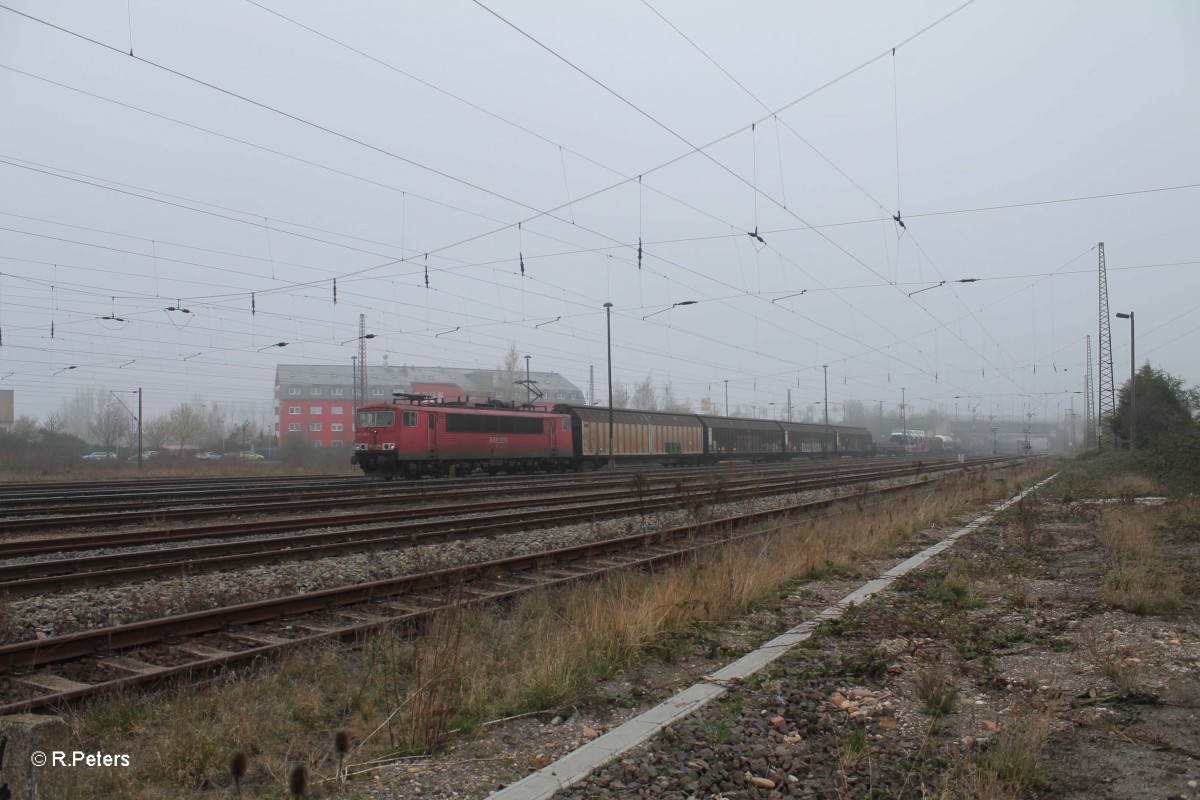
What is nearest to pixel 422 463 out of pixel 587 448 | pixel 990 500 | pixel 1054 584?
pixel 587 448

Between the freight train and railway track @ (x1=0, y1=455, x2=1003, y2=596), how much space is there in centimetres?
1189

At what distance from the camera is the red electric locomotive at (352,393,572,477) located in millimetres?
31125

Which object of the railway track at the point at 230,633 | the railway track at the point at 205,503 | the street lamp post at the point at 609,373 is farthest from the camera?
the street lamp post at the point at 609,373

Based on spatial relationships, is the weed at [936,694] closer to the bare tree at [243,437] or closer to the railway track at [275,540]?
the railway track at [275,540]

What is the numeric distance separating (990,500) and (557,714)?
21.4m

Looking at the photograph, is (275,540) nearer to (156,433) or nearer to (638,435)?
(638,435)

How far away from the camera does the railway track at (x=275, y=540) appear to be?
9938mm

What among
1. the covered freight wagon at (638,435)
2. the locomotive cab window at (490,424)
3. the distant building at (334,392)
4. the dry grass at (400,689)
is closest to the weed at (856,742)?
the dry grass at (400,689)

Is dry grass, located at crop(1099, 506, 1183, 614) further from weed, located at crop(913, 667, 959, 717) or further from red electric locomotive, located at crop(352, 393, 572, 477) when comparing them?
red electric locomotive, located at crop(352, 393, 572, 477)

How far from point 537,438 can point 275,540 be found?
25.5 metres

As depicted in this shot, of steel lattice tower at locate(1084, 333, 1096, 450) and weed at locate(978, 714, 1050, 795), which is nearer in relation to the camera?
weed at locate(978, 714, 1050, 795)

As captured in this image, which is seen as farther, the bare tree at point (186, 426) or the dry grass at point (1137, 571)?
the bare tree at point (186, 426)

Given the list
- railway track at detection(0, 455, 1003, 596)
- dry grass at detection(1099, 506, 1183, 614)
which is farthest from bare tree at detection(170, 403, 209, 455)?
dry grass at detection(1099, 506, 1183, 614)

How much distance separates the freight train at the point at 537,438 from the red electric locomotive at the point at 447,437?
0.13 feet
